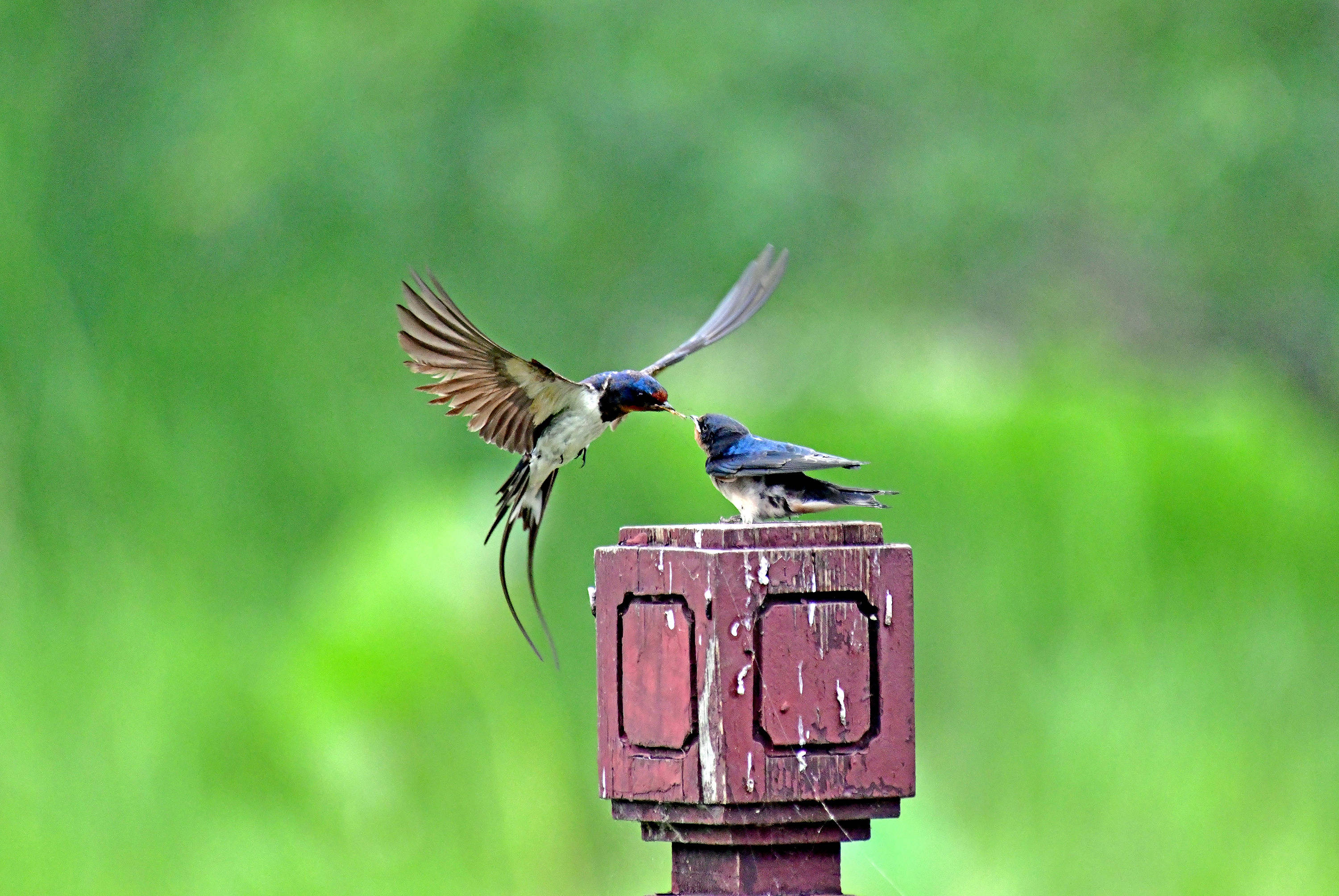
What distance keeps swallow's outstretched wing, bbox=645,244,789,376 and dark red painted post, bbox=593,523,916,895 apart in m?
1.05

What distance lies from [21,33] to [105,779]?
2342 mm

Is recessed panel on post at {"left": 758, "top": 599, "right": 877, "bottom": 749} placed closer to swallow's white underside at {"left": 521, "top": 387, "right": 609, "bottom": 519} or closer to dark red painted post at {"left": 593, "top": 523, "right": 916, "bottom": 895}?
dark red painted post at {"left": 593, "top": 523, "right": 916, "bottom": 895}

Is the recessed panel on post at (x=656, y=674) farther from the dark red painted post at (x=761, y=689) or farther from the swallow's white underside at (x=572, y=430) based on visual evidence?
the swallow's white underside at (x=572, y=430)

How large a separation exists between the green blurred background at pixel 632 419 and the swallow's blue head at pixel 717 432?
130 centimetres

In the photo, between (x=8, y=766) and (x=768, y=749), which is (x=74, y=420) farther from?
(x=768, y=749)

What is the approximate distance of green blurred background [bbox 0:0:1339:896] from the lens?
3.50 metres

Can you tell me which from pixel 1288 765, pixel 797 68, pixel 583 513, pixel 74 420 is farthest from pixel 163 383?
pixel 797 68

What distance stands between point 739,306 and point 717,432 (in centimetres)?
84

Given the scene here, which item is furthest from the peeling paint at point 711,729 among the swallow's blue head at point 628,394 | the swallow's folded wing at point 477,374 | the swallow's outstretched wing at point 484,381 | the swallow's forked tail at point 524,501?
the swallow's forked tail at point 524,501

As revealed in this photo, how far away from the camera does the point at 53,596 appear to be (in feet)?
13.3

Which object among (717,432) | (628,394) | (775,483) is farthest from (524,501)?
(775,483)

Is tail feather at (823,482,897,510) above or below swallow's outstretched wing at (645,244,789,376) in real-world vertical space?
below

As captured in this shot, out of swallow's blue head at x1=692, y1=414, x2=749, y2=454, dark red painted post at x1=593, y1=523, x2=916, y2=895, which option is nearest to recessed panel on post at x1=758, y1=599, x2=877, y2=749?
dark red painted post at x1=593, y1=523, x2=916, y2=895

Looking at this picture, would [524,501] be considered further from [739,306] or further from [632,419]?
[632,419]
